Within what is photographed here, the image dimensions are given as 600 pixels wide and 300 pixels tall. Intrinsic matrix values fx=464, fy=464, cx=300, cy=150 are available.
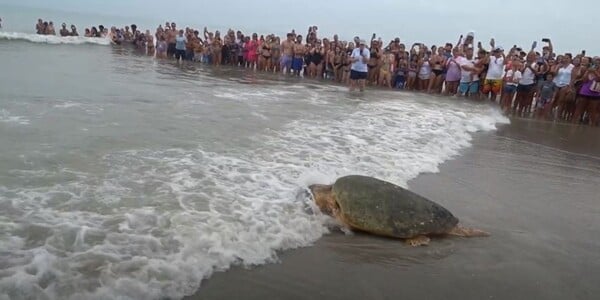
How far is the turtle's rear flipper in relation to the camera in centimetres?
366

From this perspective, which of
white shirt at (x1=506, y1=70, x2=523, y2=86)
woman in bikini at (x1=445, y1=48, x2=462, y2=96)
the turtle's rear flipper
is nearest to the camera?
the turtle's rear flipper

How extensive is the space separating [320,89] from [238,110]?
15.8ft

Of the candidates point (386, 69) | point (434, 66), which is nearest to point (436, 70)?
point (434, 66)

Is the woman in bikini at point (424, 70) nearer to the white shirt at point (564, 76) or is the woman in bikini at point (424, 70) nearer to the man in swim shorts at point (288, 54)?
the white shirt at point (564, 76)

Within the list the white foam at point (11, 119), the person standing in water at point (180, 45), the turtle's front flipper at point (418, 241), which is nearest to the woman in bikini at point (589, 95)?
the turtle's front flipper at point (418, 241)

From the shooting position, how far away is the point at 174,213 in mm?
3445

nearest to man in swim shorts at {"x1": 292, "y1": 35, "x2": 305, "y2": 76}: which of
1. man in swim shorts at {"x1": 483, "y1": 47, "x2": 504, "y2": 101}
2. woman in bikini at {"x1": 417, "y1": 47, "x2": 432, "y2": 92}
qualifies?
woman in bikini at {"x1": 417, "y1": 47, "x2": 432, "y2": 92}

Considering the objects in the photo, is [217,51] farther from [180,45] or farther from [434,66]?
[434,66]

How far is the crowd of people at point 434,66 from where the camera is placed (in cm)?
1077

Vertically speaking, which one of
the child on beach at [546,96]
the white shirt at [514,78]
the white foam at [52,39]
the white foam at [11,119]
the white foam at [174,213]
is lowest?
the white foam at [174,213]

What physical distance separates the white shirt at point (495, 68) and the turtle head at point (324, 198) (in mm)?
9368

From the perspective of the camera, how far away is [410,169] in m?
5.30

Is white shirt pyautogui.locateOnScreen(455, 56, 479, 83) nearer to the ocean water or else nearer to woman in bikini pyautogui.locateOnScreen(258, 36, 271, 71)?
the ocean water

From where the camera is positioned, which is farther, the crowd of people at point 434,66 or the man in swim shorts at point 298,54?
the man in swim shorts at point 298,54
